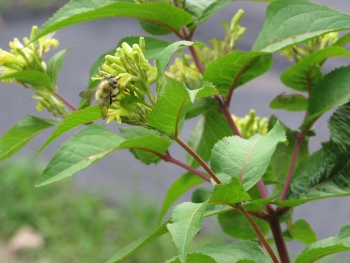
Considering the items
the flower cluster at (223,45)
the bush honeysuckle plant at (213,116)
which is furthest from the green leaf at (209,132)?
the flower cluster at (223,45)

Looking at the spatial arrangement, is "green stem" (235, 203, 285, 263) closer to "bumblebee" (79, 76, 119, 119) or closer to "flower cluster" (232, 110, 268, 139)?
"bumblebee" (79, 76, 119, 119)

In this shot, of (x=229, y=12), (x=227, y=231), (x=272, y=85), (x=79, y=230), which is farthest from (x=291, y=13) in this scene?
(x=229, y=12)

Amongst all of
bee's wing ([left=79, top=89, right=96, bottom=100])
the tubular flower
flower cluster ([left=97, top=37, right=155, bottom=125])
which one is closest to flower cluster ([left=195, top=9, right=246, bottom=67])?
the tubular flower

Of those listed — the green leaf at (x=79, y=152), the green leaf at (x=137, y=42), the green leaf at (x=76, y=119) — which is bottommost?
the green leaf at (x=79, y=152)

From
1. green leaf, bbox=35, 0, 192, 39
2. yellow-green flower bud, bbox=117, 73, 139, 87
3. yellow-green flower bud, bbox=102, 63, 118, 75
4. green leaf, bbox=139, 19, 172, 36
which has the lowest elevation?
yellow-green flower bud, bbox=117, 73, 139, 87

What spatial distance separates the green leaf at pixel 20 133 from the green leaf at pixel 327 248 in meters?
0.44

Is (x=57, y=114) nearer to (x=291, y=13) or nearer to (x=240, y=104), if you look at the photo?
(x=291, y=13)

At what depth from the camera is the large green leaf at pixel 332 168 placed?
2.44 feet

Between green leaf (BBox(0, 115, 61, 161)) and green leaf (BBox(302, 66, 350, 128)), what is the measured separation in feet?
1.32

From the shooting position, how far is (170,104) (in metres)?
0.53

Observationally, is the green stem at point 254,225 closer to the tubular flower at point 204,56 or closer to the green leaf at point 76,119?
the green leaf at point 76,119

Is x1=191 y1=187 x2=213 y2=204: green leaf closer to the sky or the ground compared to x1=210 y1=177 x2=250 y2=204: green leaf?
closer to the ground

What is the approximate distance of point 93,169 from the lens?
13.2 feet

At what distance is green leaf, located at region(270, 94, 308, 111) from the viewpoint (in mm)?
911
